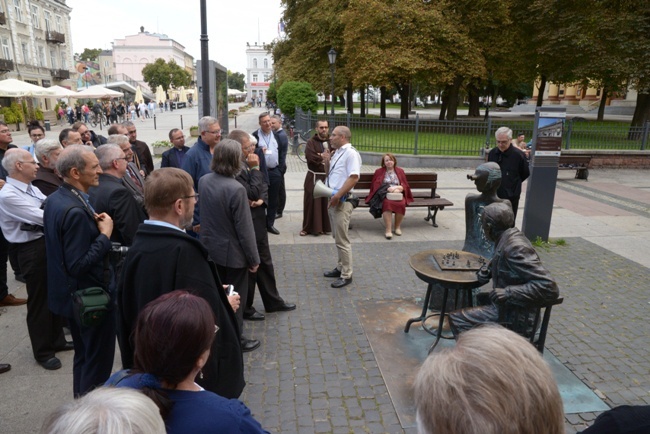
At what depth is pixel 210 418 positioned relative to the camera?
1.57 metres

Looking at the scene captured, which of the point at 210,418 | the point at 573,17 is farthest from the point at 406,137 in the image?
the point at 210,418

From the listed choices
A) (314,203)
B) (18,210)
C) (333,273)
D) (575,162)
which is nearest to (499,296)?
(333,273)

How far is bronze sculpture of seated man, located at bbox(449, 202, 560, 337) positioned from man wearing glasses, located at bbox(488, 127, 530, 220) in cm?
371

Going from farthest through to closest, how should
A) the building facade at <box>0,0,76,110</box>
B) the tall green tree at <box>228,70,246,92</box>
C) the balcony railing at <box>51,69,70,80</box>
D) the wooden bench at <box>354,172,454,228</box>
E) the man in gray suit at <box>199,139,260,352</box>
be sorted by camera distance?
the tall green tree at <box>228,70,246,92</box>, the balcony railing at <box>51,69,70,80</box>, the building facade at <box>0,0,76,110</box>, the wooden bench at <box>354,172,454,228</box>, the man in gray suit at <box>199,139,260,352</box>

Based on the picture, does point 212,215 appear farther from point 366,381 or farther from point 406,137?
point 406,137

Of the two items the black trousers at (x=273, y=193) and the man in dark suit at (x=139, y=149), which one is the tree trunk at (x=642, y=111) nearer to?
the black trousers at (x=273, y=193)

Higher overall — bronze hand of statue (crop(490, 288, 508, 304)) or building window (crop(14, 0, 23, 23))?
building window (crop(14, 0, 23, 23))

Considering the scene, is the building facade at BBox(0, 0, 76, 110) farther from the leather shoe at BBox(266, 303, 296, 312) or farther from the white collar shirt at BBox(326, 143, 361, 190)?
the leather shoe at BBox(266, 303, 296, 312)

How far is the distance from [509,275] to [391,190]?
15.5 feet

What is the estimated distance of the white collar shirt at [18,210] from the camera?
4004 millimetres

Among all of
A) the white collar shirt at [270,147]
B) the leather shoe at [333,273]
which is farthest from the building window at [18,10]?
the leather shoe at [333,273]

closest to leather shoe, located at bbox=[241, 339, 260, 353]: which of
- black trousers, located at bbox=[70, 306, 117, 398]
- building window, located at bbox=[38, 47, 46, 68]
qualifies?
black trousers, located at bbox=[70, 306, 117, 398]

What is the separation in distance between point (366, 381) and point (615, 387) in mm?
2015

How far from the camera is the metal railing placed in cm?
1544
